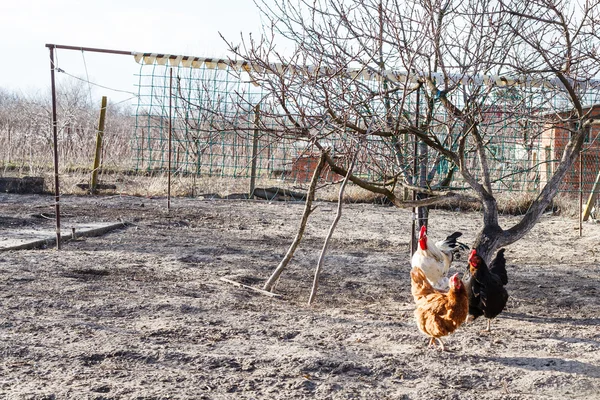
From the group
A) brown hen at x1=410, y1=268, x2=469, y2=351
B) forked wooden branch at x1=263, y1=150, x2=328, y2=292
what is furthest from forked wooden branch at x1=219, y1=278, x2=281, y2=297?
brown hen at x1=410, y1=268, x2=469, y2=351

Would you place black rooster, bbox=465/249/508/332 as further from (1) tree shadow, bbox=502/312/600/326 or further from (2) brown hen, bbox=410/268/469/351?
(1) tree shadow, bbox=502/312/600/326

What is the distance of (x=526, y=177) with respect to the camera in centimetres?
1195

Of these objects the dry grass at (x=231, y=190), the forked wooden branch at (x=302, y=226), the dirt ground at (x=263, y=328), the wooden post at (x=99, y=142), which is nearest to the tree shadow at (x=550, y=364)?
the dirt ground at (x=263, y=328)

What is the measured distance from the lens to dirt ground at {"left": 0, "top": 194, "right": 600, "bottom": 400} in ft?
10.4

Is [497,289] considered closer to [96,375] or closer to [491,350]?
[491,350]

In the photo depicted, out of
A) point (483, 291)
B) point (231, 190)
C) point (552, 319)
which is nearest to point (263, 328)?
point (483, 291)

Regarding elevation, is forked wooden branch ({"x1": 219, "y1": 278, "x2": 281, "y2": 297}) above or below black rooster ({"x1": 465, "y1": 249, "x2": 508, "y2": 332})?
below

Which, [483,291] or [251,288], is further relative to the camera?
[251,288]

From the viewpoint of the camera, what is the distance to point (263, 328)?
4043 mm

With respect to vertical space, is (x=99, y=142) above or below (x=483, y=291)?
above

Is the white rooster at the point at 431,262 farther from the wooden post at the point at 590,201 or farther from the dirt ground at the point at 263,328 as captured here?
the wooden post at the point at 590,201

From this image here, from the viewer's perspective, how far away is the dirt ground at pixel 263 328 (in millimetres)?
3168

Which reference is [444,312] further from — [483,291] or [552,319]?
[552,319]

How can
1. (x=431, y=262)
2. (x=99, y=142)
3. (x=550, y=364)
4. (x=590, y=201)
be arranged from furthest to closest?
(x=99, y=142) → (x=590, y=201) → (x=431, y=262) → (x=550, y=364)
